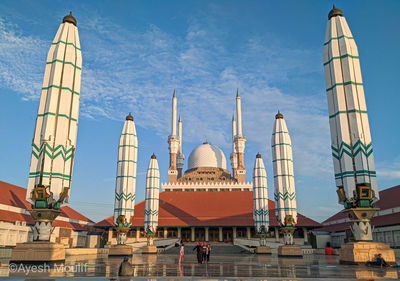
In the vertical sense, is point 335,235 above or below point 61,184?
below

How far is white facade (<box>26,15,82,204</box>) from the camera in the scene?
59.2ft

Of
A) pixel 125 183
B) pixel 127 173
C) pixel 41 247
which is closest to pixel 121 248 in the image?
pixel 125 183

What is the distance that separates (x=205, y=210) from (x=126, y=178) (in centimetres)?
2308

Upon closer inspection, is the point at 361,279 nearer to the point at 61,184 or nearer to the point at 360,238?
the point at 360,238

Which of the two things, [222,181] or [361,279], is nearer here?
[361,279]

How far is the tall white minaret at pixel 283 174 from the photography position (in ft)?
95.9

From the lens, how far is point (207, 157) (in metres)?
73.2

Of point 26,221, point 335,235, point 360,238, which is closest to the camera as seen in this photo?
point 360,238

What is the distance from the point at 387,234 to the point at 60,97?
3547cm

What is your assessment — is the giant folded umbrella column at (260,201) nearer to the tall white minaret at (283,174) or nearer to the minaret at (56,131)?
the tall white minaret at (283,174)

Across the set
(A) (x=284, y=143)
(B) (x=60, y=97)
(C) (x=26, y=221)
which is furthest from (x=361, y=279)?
(C) (x=26, y=221)

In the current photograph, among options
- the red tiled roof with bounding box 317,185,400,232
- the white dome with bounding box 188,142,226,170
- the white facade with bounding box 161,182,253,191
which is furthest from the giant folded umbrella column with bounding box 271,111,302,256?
the white dome with bounding box 188,142,226,170

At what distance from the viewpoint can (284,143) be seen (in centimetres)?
3219

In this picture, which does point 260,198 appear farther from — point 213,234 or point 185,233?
point 185,233
